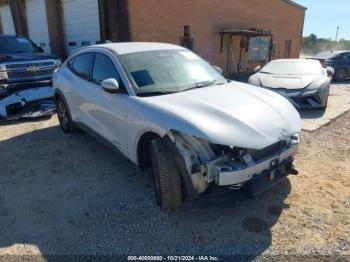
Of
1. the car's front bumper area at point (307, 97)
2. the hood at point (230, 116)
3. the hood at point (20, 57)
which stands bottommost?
the car's front bumper area at point (307, 97)

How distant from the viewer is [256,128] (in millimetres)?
2748

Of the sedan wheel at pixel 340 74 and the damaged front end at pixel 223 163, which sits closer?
the damaged front end at pixel 223 163

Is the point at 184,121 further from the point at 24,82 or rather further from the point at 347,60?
the point at 347,60

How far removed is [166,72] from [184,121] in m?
1.21

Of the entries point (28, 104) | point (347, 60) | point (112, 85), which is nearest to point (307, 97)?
point (112, 85)

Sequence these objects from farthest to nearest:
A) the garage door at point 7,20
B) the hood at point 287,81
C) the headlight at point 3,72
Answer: the garage door at point 7,20, the hood at point 287,81, the headlight at point 3,72

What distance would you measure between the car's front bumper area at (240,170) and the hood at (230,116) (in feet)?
0.65

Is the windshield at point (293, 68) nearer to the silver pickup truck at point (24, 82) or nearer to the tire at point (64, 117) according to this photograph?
the tire at point (64, 117)

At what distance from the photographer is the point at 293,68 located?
8.23 meters

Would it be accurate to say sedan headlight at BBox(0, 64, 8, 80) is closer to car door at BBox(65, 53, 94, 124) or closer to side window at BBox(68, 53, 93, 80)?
car door at BBox(65, 53, 94, 124)

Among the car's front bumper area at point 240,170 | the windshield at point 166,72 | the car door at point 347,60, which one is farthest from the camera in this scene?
the car door at point 347,60

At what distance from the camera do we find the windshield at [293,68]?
7.95 meters

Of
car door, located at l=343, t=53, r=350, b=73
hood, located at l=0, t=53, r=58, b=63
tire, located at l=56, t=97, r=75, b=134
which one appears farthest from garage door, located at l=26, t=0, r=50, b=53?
car door, located at l=343, t=53, r=350, b=73

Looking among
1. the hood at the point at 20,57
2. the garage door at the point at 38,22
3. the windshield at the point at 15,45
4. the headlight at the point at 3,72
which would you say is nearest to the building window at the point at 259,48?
the garage door at the point at 38,22
